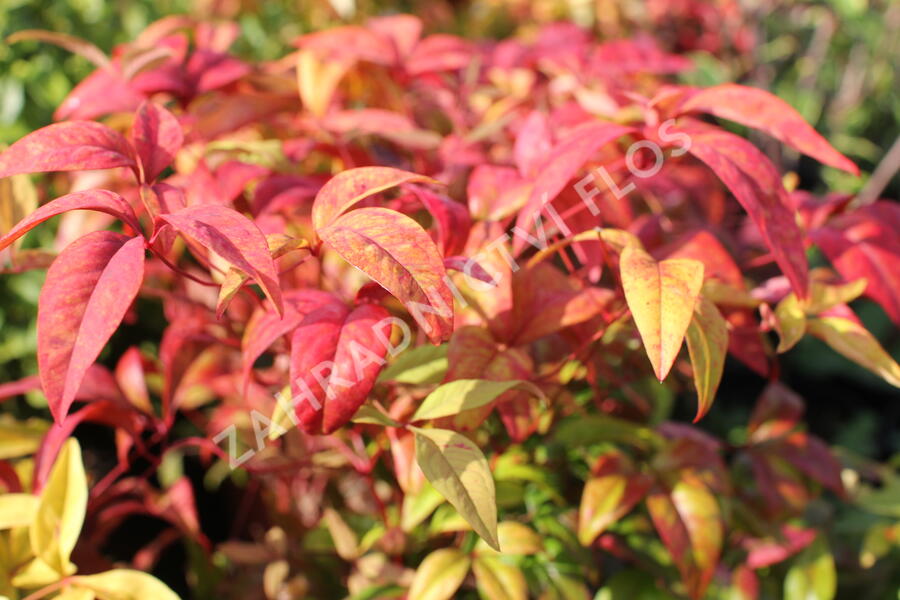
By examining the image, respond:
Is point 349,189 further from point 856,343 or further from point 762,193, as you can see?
point 856,343

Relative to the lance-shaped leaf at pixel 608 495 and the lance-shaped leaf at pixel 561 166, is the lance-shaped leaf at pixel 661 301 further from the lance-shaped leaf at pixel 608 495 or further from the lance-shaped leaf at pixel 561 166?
the lance-shaped leaf at pixel 608 495

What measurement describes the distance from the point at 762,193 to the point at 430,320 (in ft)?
1.13

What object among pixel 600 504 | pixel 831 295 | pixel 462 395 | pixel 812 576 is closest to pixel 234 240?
pixel 462 395

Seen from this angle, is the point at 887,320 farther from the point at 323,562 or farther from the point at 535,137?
the point at 323,562

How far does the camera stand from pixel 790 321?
2.52 ft

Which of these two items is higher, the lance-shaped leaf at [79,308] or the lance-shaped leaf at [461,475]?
the lance-shaped leaf at [79,308]

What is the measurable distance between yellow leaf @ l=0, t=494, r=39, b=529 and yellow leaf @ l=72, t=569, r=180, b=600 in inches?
3.8

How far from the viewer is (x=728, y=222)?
4.30 feet

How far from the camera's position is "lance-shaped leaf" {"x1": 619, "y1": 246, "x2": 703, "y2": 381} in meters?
0.57

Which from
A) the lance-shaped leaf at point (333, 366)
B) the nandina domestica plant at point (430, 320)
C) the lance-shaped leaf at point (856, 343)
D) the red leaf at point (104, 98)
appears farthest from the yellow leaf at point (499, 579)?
the red leaf at point (104, 98)

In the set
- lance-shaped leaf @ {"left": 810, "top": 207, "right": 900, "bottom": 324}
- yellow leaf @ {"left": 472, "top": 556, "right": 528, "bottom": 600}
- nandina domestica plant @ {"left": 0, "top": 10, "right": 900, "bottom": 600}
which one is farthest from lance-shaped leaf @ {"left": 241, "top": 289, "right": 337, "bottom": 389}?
lance-shaped leaf @ {"left": 810, "top": 207, "right": 900, "bottom": 324}

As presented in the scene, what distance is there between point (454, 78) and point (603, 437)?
2.47 feet

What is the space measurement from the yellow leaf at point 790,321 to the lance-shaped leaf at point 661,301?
0.16 m

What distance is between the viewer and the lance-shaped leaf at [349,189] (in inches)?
25.1
